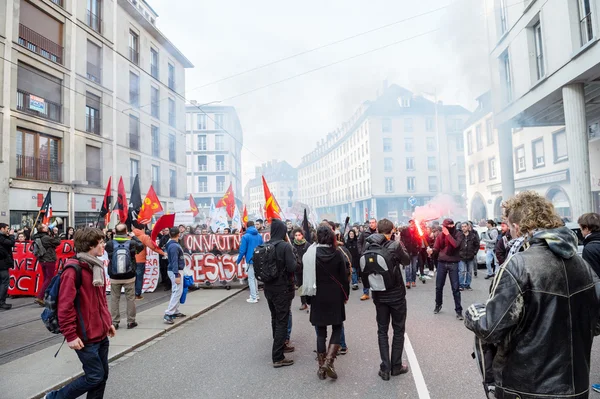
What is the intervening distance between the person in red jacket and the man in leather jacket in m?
2.85

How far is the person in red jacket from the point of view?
10.0 feet

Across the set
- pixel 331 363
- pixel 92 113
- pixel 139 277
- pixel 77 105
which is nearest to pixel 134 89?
pixel 92 113

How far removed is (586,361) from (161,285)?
11.4 metres

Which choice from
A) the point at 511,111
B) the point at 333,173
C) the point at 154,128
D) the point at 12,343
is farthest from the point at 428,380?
the point at 333,173

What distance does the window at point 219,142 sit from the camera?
56.5 meters

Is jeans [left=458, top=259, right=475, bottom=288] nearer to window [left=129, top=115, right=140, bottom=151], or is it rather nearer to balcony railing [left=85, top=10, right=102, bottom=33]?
window [left=129, top=115, right=140, bottom=151]

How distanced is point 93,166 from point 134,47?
8.99 metres

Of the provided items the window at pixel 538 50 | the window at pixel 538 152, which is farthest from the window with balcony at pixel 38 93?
the window at pixel 538 152

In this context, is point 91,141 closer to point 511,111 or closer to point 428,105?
point 511,111

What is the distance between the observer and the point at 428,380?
13.3ft

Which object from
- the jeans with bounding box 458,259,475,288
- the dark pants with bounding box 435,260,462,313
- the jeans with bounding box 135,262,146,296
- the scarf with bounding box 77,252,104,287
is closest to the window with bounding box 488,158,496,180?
the jeans with bounding box 458,259,475,288

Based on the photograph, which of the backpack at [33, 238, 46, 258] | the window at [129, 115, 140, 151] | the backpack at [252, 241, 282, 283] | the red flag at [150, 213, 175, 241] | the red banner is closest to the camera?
the backpack at [252, 241, 282, 283]

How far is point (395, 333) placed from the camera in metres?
4.41

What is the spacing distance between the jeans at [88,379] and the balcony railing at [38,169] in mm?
17342
